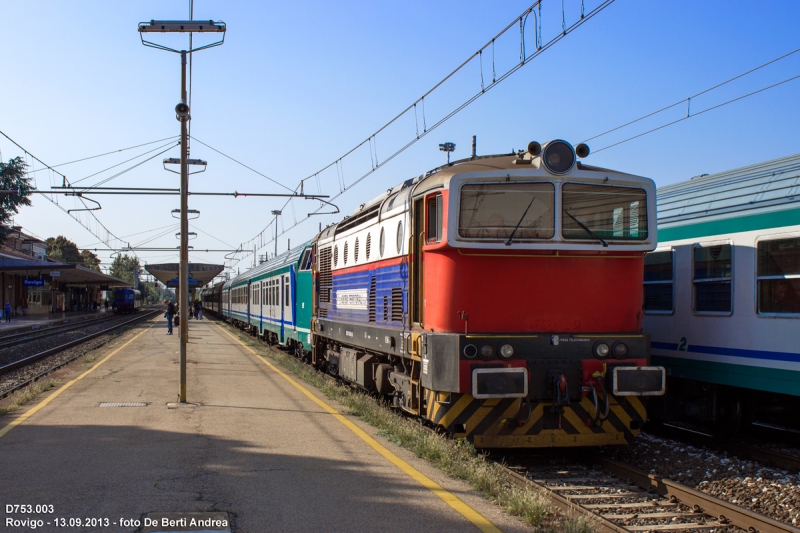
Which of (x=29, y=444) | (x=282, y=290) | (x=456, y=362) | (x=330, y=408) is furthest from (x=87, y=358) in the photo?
(x=456, y=362)

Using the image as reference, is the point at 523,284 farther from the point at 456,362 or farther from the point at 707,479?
the point at 707,479

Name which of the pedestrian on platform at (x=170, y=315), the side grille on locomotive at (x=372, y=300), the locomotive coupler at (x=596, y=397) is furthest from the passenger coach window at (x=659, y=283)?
the pedestrian on platform at (x=170, y=315)

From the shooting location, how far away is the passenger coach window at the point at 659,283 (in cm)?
1062

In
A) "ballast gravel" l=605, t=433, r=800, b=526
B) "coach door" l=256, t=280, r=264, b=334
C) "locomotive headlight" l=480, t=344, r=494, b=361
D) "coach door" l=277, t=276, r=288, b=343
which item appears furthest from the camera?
"coach door" l=256, t=280, r=264, b=334

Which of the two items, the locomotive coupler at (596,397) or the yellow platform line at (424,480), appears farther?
the locomotive coupler at (596,397)

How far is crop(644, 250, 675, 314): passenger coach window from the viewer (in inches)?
418

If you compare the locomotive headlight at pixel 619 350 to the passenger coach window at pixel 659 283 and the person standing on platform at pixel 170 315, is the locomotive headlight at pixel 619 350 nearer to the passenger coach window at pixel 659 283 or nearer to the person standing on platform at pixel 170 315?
the passenger coach window at pixel 659 283

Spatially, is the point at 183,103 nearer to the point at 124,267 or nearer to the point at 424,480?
the point at 424,480

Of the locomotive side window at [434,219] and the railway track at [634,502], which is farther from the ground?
the locomotive side window at [434,219]

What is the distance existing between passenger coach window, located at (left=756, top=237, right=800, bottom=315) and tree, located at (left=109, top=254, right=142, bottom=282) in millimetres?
142023

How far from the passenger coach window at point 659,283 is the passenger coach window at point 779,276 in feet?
5.59

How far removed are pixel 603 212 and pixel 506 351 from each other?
6.70 ft

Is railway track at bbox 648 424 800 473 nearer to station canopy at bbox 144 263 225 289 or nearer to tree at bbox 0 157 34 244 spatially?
station canopy at bbox 144 263 225 289

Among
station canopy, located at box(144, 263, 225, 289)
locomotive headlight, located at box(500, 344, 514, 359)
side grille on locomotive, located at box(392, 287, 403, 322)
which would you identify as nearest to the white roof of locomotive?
side grille on locomotive, located at box(392, 287, 403, 322)
